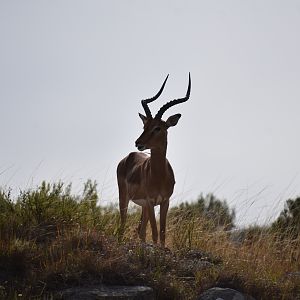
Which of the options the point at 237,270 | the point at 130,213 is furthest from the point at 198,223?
the point at 237,270

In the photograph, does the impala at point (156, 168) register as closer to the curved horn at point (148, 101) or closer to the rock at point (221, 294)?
the curved horn at point (148, 101)

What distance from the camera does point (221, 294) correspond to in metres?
7.70

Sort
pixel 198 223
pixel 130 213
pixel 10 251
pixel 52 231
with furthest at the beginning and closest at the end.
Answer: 1. pixel 130 213
2. pixel 198 223
3. pixel 52 231
4. pixel 10 251

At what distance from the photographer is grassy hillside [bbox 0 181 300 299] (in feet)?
25.4

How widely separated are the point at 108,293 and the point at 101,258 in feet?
2.59

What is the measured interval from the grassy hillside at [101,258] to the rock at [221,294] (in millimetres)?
204

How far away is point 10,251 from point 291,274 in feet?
12.1

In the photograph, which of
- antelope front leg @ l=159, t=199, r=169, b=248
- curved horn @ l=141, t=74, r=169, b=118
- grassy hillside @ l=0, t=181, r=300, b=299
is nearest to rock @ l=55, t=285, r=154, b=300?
grassy hillside @ l=0, t=181, r=300, b=299

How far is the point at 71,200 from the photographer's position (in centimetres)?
1018

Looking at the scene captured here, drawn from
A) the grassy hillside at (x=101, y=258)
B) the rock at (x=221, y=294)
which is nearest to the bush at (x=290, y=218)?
the grassy hillside at (x=101, y=258)

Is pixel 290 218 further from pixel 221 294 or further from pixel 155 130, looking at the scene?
pixel 221 294

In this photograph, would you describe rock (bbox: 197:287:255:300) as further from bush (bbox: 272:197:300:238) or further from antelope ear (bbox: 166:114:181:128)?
bush (bbox: 272:197:300:238)

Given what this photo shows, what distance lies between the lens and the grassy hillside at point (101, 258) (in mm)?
7739

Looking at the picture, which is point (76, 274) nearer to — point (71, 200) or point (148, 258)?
point (148, 258)
